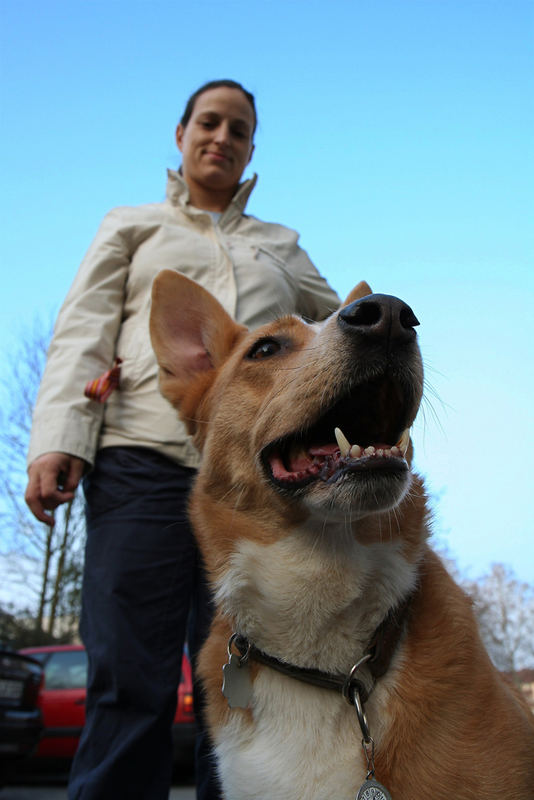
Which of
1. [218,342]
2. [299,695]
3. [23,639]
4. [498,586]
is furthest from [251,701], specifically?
[498,586]

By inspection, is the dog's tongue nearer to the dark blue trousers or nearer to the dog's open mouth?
the dog's open mouth

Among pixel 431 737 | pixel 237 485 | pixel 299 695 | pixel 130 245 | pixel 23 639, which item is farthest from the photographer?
pixel 23 639

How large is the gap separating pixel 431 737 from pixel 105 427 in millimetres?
1853

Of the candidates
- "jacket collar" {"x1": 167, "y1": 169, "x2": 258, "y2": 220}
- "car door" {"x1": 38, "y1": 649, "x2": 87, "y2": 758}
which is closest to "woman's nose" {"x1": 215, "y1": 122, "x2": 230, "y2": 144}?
"jacket collar" {"x1": 167, "y1": 169, "x2": 258, "y2": 220}

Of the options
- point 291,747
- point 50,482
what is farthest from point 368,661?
point 50,482

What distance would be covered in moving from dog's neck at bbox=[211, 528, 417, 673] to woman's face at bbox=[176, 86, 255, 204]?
210 centimetres

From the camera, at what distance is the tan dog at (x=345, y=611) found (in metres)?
1.98

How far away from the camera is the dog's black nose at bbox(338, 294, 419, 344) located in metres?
2.15

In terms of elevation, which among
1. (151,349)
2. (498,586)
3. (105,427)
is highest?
(151,349)

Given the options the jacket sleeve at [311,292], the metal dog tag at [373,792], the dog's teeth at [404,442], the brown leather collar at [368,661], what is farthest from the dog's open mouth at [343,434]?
the jacket sleeve at [311,292]

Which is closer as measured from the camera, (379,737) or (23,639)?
(379,737)

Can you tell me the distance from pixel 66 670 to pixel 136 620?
27.4 ft

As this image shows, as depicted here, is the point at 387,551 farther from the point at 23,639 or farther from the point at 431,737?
the point at 23,639

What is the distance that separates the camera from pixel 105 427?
314 centimetres
